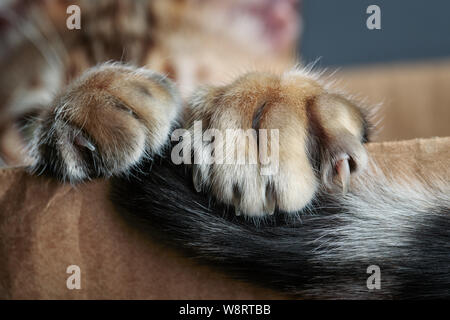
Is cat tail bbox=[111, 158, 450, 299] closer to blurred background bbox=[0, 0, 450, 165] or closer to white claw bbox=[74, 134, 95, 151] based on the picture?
white claw bbox=[74, 134, 95, 151]

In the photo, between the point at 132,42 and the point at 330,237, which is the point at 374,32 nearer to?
the point at 132,42

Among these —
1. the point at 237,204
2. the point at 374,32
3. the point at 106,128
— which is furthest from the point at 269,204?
the point at 374,32

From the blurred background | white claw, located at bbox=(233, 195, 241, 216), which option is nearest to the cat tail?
white claw, located at bbox=(233, 195, 241, 216)

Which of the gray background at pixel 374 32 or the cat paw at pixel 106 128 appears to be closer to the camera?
the cat paw at pixel 106 128

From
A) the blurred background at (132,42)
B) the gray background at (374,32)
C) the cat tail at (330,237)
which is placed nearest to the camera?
the cat tail at (330,237)

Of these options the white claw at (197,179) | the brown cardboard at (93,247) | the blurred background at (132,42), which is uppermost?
the blurred background at (132,42)

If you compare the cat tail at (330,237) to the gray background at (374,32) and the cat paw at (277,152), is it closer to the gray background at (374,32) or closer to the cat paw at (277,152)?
the cat paw at (277,152)

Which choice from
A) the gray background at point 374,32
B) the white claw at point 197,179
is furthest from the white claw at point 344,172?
the gray background at point 374,32
